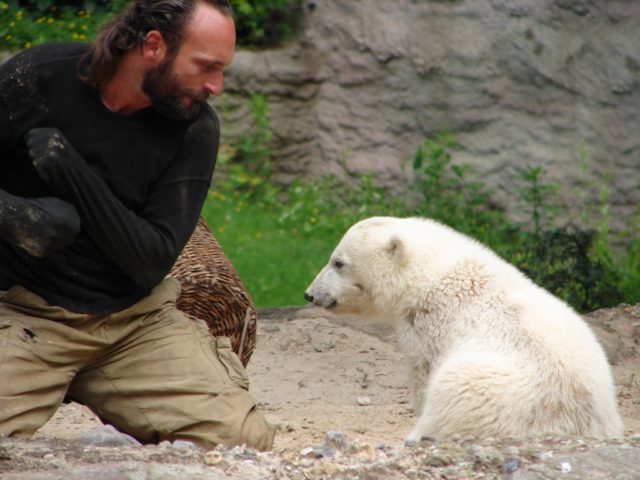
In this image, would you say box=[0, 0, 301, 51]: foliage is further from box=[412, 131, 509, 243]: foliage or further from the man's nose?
the man's nose

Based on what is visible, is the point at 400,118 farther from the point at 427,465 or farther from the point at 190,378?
the point at 427,465

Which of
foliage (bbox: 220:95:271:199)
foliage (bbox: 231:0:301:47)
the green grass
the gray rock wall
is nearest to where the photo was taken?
the green grass

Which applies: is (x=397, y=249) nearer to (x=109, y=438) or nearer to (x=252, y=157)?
(x=109, y=438)

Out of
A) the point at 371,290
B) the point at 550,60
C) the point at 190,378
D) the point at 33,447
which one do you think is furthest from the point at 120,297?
the point at 550,60

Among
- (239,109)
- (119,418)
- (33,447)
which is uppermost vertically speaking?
(33,447)

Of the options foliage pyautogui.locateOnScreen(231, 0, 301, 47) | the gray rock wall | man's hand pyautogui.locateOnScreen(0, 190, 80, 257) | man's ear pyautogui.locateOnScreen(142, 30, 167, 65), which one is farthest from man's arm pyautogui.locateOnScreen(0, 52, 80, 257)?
foliage pyautogui.locateOnScreen(231, 0, 301, 47)

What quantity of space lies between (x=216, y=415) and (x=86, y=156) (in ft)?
3.69

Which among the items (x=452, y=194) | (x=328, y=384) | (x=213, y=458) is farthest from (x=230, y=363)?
(x=452, y=194)

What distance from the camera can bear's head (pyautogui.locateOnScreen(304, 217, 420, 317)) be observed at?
5.31 m

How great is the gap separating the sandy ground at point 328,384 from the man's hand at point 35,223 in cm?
159

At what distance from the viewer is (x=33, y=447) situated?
147 inches

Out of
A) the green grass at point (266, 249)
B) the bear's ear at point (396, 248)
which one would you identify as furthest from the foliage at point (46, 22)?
the bear's ear at point (396, 248)

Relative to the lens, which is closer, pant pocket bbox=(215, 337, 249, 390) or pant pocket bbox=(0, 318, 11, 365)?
pant pocket bbox=(0, 318, 11, 365)

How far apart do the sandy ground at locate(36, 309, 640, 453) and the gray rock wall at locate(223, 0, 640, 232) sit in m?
3.01
